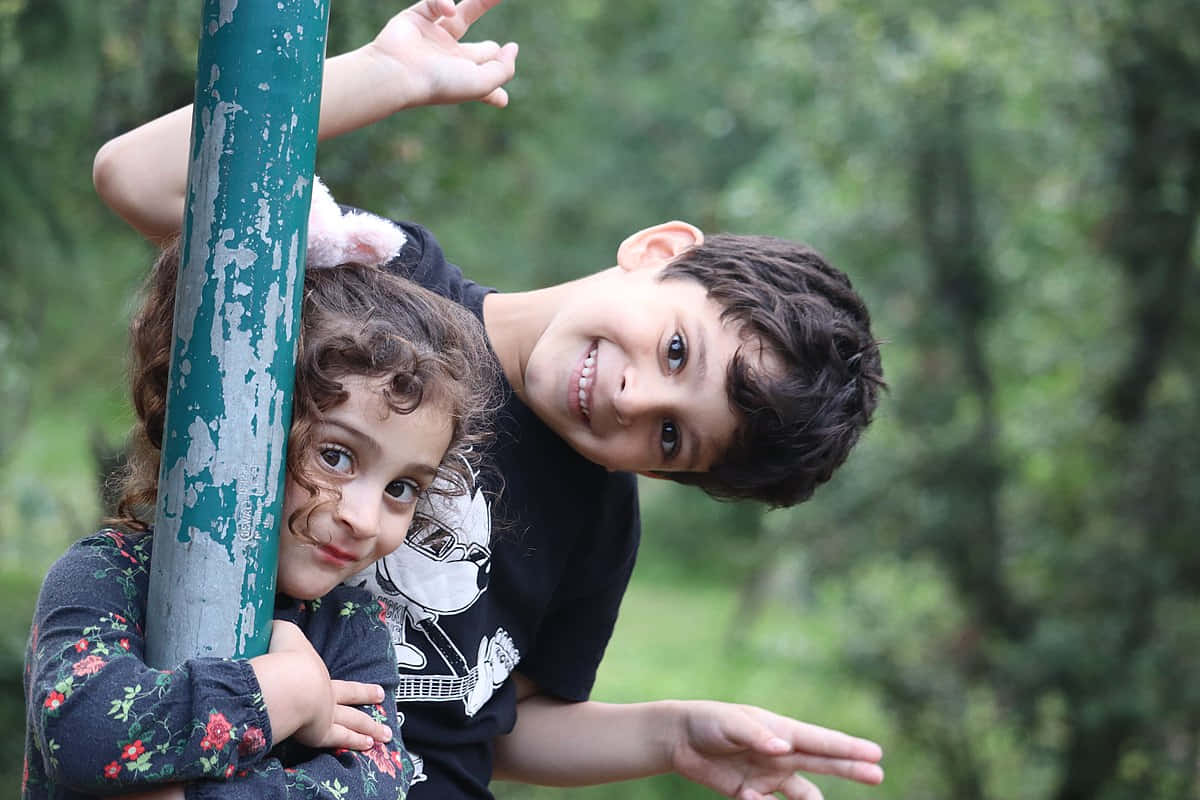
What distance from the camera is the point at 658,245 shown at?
6.42 ft

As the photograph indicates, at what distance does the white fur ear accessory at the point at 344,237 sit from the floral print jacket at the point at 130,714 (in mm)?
369

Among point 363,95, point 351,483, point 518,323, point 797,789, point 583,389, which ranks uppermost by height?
point 363,95

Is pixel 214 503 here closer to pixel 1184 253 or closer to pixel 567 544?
pixel 567 544

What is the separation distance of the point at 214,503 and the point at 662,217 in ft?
44.2

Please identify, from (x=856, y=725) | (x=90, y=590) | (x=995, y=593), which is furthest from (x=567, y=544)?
(x=856, y=725)

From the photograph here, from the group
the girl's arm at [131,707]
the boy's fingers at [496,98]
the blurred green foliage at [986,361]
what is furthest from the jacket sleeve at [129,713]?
the blurred green foliage at [986,361]

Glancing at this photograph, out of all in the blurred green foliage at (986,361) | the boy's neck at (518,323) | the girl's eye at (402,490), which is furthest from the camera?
the blurred green foliage at (986,361)

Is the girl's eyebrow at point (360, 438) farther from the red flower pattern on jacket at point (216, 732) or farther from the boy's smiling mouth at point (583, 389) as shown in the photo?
the boy's smiling mouth at point (583, 389)

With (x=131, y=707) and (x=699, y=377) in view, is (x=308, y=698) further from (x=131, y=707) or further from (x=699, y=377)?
(x=699, y=377)

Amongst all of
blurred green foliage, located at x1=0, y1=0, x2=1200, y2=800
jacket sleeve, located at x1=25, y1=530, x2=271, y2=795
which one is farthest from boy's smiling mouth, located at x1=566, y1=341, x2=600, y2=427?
blurred green foliage, located at x1=0, y1=0, x2=1200, y2=800

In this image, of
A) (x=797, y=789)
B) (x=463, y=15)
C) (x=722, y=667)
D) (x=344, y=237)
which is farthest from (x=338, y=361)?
(x=722, y=667)

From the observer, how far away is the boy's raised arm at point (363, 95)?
4.84 feet

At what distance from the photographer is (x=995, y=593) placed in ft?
20.0

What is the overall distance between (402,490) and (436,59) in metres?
0.54
